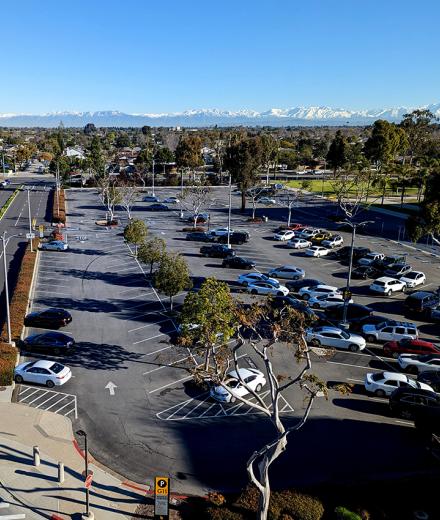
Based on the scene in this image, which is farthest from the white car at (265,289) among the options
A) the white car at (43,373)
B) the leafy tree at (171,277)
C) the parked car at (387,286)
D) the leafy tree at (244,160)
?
the leafy tree at (244,160)

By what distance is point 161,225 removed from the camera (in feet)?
221

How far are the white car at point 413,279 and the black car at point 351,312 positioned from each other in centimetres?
901

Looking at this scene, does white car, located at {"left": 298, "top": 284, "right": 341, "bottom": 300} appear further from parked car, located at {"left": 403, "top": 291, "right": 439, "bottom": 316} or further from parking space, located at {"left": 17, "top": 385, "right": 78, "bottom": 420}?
parking space, located at {"left": 17, "top": 385, "right": 78, "bottom": 420}

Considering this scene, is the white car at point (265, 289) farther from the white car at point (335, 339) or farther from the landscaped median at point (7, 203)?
the landscaped median at point (7, 203)

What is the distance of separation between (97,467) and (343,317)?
2016 cm

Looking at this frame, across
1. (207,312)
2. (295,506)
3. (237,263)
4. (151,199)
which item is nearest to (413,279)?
(237,263)

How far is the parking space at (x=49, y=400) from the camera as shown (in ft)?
76.9

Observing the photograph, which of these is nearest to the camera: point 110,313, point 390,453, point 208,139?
point 390,453

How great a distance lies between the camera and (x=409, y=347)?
2984 cm

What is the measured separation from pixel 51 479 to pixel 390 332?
70.8 ft

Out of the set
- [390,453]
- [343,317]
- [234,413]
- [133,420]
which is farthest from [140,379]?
[343,317]

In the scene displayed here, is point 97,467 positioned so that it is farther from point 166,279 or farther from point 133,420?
point 166,279

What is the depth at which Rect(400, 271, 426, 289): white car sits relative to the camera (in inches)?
1695

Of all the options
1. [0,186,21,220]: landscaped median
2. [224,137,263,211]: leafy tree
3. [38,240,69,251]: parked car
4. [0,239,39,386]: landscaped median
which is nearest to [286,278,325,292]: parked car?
[0,239,39,386]: landscaped median
